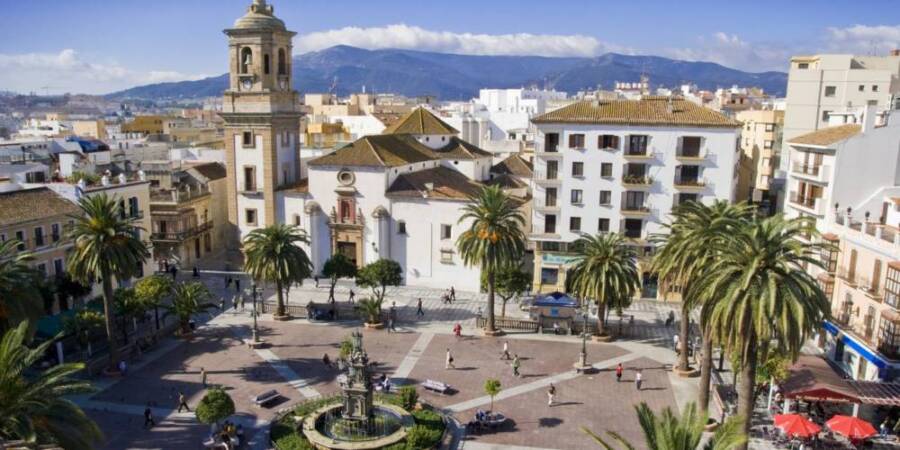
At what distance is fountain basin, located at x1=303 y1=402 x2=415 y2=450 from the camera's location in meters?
29.2

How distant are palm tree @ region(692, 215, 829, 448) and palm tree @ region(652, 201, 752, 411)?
12.0ft

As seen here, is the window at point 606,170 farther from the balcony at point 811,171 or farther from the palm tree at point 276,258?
the palm tree at point 276,258

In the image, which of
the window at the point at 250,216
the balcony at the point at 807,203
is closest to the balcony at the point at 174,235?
the window at the point at 250,216

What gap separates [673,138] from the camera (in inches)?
2045

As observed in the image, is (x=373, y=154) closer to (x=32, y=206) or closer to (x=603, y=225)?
(x=603, y=225)

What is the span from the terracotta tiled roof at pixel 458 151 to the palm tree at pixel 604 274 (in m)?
27.1

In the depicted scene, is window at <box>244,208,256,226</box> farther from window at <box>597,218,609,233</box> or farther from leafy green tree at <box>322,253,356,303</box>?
window at <box>597,218,609,233</box>

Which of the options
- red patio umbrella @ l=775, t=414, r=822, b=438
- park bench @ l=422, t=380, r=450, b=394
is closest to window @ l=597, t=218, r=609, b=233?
park bench @ l=422, t=380, r=450, b=394

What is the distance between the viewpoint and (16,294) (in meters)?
30.0

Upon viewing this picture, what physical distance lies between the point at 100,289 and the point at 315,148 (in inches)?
1338

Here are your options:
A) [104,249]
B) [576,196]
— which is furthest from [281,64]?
[104,249]

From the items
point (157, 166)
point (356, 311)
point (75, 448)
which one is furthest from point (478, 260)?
point (157, 166)

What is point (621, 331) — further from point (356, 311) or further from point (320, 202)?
point (320, 202)

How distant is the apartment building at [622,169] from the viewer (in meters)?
51.8
